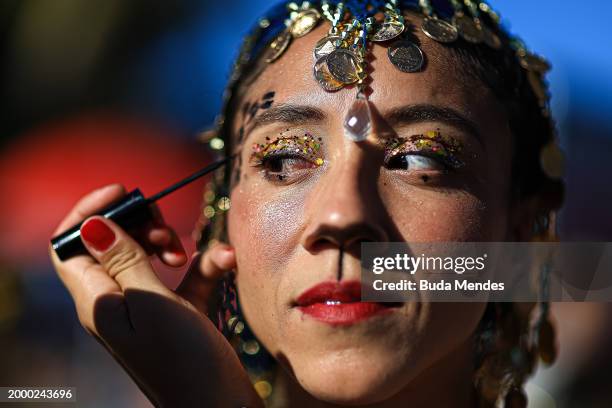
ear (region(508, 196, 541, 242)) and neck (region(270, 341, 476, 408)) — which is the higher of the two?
ear (region(508, 196, 541, 242))

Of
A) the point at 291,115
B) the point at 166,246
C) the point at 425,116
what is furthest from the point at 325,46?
the point at 166,246

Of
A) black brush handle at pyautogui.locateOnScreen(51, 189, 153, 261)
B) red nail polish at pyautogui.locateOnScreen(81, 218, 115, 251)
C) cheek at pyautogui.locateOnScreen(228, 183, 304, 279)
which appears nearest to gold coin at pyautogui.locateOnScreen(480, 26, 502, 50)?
cheek at pyautogui.locateOnScreen(228, 183, 304, 279)

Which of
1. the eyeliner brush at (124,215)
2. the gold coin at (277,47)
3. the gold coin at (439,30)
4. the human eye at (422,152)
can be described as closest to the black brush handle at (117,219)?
the eyeliner brush at (124,215)

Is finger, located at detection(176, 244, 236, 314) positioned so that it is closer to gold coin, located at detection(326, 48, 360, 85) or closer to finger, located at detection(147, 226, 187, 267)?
finger, located at detection(147, 226, 187, 267)

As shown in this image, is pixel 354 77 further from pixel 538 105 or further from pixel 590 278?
pixel 590 278

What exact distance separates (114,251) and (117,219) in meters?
0.12

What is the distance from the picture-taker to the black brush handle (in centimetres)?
170

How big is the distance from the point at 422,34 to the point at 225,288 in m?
0.82

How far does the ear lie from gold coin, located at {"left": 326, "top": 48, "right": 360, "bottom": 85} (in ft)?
1.80

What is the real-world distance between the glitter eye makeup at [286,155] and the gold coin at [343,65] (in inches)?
5.8

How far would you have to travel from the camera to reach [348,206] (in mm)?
1422

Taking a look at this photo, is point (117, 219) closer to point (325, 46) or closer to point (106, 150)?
point (325, 46)

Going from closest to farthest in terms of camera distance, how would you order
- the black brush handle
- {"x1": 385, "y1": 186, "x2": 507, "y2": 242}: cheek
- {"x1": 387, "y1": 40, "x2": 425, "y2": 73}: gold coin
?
{"x1": 385, "y1": 186, "x2": 507, "y2": 242}: cheek → {"x1": 387, "y1": 40, "x2": 425, "y2": 73}: gold coin → the black brush handle

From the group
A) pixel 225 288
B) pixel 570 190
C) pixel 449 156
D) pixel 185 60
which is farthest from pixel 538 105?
pixel 185 60
